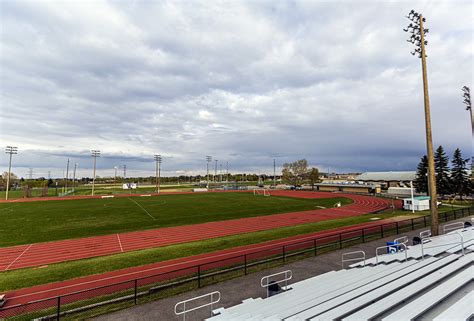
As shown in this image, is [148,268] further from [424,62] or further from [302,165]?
[302,165]

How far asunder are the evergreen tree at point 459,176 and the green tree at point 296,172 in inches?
2593

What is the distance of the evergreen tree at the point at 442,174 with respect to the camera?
53.0m

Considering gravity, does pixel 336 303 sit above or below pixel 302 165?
below

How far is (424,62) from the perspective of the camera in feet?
55.9

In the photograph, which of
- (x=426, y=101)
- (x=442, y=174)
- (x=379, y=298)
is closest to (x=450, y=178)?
(x=442, y=174)

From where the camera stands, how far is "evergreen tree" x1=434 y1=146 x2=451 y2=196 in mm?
52966

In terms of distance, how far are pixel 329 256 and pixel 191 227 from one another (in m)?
16.9

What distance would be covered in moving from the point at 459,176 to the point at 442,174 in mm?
3416

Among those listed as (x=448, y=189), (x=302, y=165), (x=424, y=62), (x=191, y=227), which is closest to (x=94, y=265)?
(x=191, y=227)

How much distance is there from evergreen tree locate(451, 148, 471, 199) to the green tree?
65.9 metres

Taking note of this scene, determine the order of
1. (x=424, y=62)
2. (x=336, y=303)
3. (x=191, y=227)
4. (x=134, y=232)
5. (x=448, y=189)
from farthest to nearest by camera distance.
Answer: (x=448, y=189) < (x=191, y=227) < (x=134, y=232) < (x=424, y=62) < (x=336, y=303)

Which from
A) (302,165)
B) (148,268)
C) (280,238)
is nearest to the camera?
(148,268)

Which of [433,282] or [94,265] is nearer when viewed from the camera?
[433,282]

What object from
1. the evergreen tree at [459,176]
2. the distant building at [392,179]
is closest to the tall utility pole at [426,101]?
the evergreen tree at [459,176]
